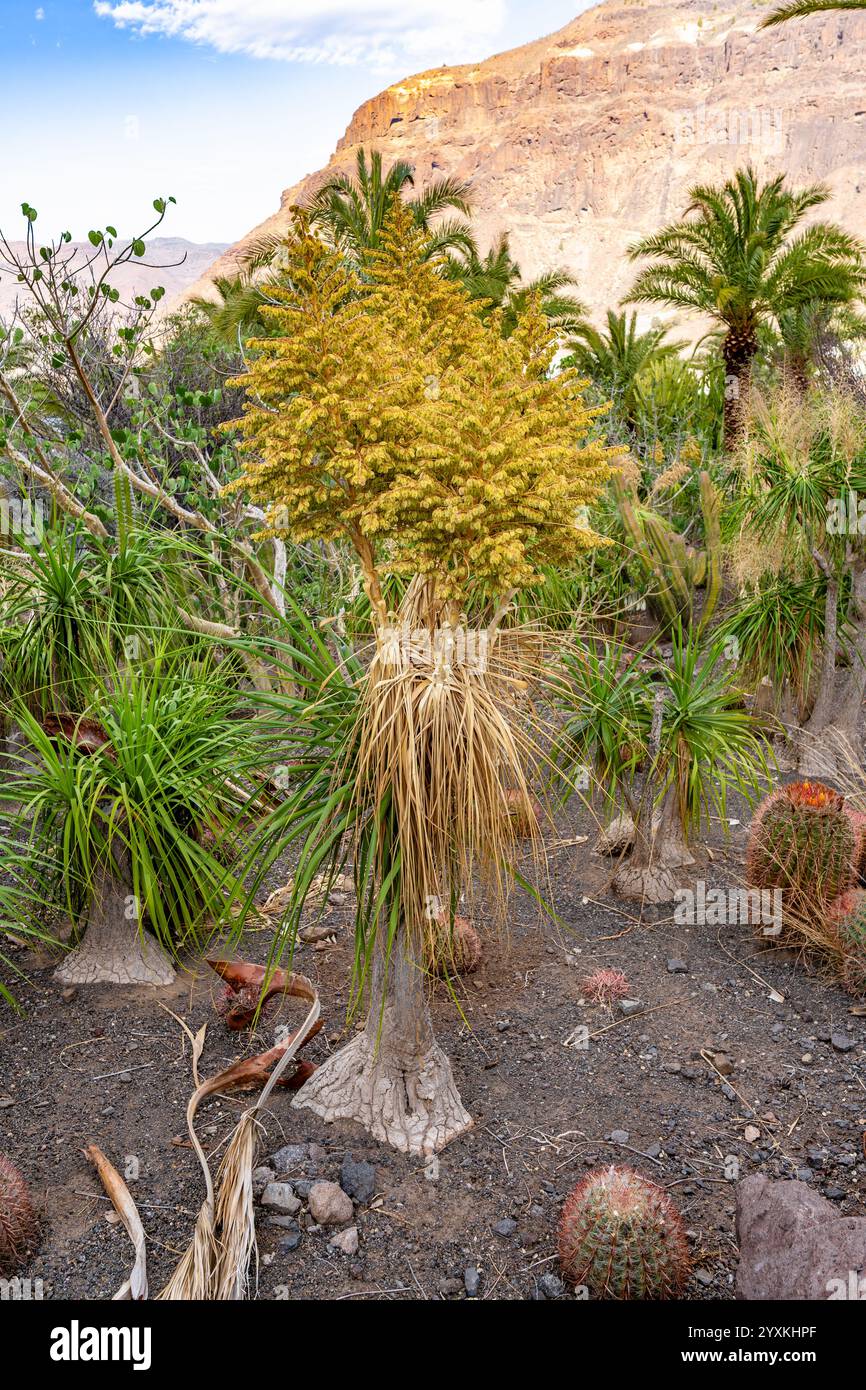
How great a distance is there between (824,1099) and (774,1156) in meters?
0.43

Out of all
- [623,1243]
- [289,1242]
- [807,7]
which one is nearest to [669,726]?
[623,1243]

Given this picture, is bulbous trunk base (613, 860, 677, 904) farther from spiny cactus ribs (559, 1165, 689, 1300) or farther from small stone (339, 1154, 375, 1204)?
spiny cactus ribs (559, 1165, 689, 1300)

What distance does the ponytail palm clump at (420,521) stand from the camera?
2.77 metres

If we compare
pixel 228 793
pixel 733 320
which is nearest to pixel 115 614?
pixel 228 793

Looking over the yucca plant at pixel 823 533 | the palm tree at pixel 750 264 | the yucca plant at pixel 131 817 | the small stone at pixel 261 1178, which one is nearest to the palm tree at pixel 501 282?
the palm tree at pixel 750 264

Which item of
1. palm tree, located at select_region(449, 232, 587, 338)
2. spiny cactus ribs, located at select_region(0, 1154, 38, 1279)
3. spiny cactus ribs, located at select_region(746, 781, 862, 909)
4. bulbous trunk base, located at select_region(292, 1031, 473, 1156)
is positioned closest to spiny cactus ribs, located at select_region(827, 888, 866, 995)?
spiny cactus ribs, located at select_region(746, 781, 862, 909)

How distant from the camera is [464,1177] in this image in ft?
11.2

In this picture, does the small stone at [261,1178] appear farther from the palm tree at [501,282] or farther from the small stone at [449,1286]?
the palm tree at [501,282]

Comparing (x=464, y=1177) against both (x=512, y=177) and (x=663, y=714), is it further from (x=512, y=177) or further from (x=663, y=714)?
(x=512, y=177)

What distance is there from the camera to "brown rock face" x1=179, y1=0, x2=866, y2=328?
8144cm

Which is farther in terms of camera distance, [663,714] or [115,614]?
[115,614]

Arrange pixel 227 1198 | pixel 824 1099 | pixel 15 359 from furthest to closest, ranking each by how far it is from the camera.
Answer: pixel 15 359
pixel 824 1099
pixel 227 1198

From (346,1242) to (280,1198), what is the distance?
283mm
